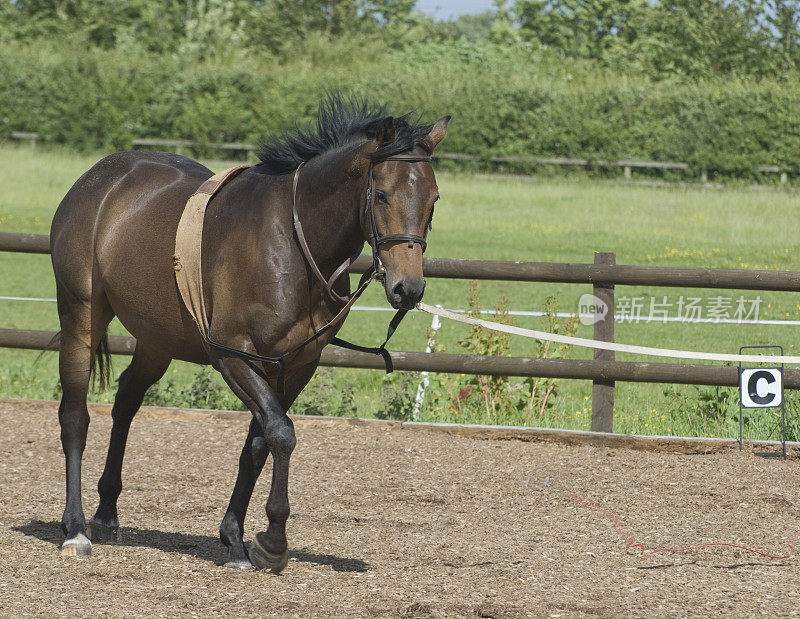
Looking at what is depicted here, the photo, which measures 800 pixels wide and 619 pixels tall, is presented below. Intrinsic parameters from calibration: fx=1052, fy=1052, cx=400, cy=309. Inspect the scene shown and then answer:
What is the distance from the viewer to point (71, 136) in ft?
105

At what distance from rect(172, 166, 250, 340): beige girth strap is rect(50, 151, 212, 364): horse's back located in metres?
0.10

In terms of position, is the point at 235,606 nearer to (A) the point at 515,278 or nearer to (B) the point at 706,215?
(A) the point at 515,278

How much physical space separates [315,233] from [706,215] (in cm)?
2018

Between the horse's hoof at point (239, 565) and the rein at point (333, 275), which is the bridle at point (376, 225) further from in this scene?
the horse's hoof at point (239, 565)

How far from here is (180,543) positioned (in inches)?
205

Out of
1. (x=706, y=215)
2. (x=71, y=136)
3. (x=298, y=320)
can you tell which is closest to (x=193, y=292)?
(x=298, y=320)

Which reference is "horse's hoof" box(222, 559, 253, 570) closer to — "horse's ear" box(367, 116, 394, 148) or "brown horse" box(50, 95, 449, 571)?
"brown horse" box(50, 95, 449, 571)

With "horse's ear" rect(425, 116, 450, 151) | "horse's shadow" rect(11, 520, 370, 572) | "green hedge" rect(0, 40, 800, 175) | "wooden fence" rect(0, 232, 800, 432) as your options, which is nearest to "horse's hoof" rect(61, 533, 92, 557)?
"horse's shadow" rect(11, 520, 370, 572)

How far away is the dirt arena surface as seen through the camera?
4.32 metres

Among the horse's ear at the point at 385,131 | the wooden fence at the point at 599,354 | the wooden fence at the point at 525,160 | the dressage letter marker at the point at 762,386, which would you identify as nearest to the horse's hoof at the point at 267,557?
the horse's ear at the point at 385,131

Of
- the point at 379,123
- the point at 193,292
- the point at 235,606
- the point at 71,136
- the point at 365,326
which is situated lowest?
the point at 71,136

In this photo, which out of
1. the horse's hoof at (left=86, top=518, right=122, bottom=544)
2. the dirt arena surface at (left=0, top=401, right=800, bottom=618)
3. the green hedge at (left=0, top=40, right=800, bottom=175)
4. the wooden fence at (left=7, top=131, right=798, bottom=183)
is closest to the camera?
the dirt arena surface at (left=0, top=401, right=800, bottom=618)

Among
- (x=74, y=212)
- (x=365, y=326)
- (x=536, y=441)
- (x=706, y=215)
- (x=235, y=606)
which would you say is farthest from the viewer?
(x=706, y=215)

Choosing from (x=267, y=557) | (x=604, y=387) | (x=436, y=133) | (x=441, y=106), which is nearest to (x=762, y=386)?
(x=604, y=387)
